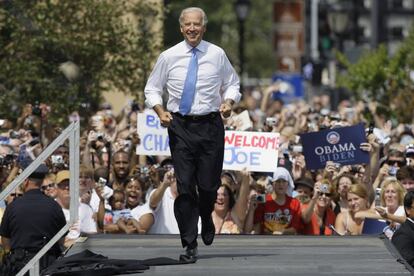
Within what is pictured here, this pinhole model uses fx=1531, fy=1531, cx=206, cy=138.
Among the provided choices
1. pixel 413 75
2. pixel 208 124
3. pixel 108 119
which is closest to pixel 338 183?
pixel 208 124

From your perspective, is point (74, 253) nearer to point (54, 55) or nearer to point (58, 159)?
point (58, 159)

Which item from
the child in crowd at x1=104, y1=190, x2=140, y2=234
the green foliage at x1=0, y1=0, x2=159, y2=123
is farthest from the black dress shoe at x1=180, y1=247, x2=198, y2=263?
the green foliage at x1=0, y1=0, x2=159, y2=123

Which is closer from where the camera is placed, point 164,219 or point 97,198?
point 164,219

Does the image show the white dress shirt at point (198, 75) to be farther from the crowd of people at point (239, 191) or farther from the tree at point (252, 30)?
the tree at point (252, 30)

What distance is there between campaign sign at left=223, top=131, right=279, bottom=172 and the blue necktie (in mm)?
4907

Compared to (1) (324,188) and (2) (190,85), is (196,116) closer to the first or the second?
(2) (190,85)

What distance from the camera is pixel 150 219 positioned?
45.9ft

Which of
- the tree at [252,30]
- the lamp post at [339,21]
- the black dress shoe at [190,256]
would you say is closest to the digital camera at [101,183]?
the black dress shoe at [190,256]

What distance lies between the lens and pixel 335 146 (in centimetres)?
1597

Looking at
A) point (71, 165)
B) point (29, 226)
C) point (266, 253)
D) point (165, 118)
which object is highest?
point (165, 118)

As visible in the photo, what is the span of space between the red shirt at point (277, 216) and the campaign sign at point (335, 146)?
5.13ft

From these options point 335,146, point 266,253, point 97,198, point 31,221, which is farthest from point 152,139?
point 266,253

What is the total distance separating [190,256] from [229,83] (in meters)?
1.35

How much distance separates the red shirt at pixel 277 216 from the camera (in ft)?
46.9
